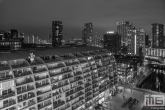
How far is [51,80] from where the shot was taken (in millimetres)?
34406

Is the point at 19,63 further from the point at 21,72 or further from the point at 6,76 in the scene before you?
the point at 6,76

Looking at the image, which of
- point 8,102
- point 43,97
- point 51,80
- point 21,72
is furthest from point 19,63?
point 43,97

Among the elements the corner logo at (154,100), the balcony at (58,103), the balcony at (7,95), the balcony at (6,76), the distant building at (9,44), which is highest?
the distant building at (9,44)

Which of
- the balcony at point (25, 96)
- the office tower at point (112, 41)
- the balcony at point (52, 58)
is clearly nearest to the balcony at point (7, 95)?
the balcony at point (25, 96)

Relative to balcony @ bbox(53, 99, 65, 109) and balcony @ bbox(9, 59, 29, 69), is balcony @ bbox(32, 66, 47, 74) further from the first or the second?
balcony @ bbox(53, 99, 65, 109)

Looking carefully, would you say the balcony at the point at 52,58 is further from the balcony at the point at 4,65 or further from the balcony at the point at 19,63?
the balcony at the point at 4,65

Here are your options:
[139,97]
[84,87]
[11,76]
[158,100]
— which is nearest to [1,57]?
[11,76]

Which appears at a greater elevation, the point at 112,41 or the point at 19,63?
the point at 112,41

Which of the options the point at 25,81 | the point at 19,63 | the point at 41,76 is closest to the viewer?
the point at 25,81

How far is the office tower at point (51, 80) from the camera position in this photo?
2687 cm

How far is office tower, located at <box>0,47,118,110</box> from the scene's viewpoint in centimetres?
2687

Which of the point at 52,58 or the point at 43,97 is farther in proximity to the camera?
the point at 52,58

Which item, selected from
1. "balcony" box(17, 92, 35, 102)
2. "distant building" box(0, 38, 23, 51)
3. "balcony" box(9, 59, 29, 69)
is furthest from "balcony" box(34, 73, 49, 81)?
"distant building" box(0, 38, 23, 51)

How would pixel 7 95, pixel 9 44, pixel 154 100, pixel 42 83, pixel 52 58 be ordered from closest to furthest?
pixel 7 95 → pixel 154 100 → pixel 42 83 → pixel 52 58 → pixel 9 44
